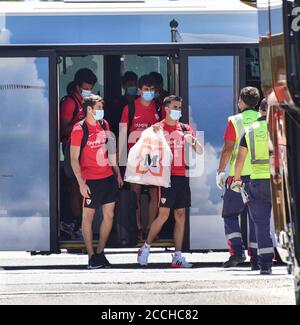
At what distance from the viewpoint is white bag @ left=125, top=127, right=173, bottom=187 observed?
14188 millimetres

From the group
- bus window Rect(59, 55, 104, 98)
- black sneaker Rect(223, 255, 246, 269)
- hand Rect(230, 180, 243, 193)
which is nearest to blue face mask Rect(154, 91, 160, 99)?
bus window Rect(59, 55, 104, 98)

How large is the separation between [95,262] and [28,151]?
1.42m

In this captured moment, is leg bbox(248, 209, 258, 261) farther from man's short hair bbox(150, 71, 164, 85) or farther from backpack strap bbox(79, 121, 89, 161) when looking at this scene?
man's short hair bbox(150, 71, 164, 85)

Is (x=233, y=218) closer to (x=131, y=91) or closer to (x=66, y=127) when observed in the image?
(x=66, y=127)

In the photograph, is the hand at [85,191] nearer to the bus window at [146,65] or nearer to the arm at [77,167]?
the arm at [77,167]

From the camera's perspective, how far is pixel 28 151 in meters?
14.6

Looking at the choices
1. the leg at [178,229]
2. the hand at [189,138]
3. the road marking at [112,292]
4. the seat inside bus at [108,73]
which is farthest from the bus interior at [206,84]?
the road marking at [112,292]

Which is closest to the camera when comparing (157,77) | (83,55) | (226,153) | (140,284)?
(140,284)

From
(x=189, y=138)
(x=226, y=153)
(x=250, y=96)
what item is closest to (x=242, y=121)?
(x=250, y=96)

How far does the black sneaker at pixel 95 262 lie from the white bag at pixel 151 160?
2.86 ft

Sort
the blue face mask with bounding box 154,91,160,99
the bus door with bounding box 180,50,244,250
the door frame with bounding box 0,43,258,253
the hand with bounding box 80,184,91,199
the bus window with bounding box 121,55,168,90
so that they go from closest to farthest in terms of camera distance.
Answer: the hand with bounding box 80,184,91,199 < the door frame with bounding box 0,43,258,253 < the bus door with bounding box 180,50,244,250 < the blue face mask with bounding box 154,91,160,99 < the bus window with bounding box 121,55,168,90

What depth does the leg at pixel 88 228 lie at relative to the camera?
14195 millimetres

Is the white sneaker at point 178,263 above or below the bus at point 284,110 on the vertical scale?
below

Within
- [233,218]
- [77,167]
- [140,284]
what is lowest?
[140,284]
